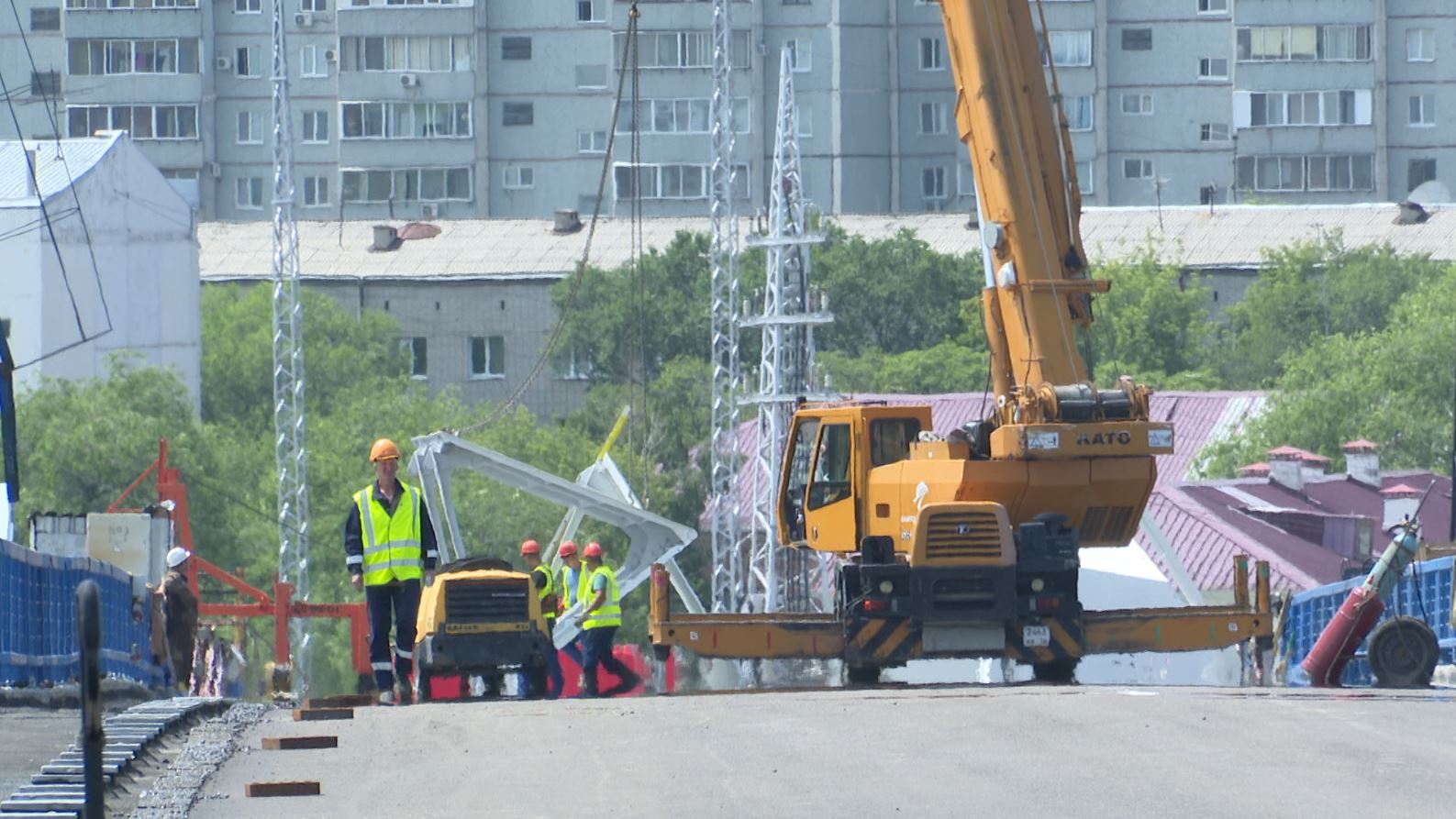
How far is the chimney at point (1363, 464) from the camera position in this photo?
195 feet

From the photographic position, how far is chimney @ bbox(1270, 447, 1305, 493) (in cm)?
5819

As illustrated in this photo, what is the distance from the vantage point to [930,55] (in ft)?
376

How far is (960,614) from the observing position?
21.8m

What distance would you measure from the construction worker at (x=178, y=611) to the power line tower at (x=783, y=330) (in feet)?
68.8

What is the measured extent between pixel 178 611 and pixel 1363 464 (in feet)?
122

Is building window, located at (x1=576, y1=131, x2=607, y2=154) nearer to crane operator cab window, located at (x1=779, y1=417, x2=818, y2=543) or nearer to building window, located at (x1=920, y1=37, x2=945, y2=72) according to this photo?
building window, located at (x1=920, y1=37, x2=945, y2=72)

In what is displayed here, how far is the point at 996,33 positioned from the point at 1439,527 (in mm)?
36882

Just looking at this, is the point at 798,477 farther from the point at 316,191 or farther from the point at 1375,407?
the point at 316,191

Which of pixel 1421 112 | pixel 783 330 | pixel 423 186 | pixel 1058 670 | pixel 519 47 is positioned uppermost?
pixel 519 47

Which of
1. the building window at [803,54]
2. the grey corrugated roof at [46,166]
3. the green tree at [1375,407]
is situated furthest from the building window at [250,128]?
the green tree at [1375,407]

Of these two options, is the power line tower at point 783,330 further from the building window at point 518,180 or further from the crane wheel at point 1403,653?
the building window at point 518,180

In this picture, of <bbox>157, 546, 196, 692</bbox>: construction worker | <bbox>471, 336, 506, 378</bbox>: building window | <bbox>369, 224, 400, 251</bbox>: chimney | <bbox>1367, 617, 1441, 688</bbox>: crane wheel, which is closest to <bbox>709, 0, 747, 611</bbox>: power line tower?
<bbox>157, 546, 196, 692</bbox>: construction worker

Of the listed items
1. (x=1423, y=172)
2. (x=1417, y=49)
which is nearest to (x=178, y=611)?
(x=1423, y=172)

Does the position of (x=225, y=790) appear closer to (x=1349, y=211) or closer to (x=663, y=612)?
(x=663, y=612)
